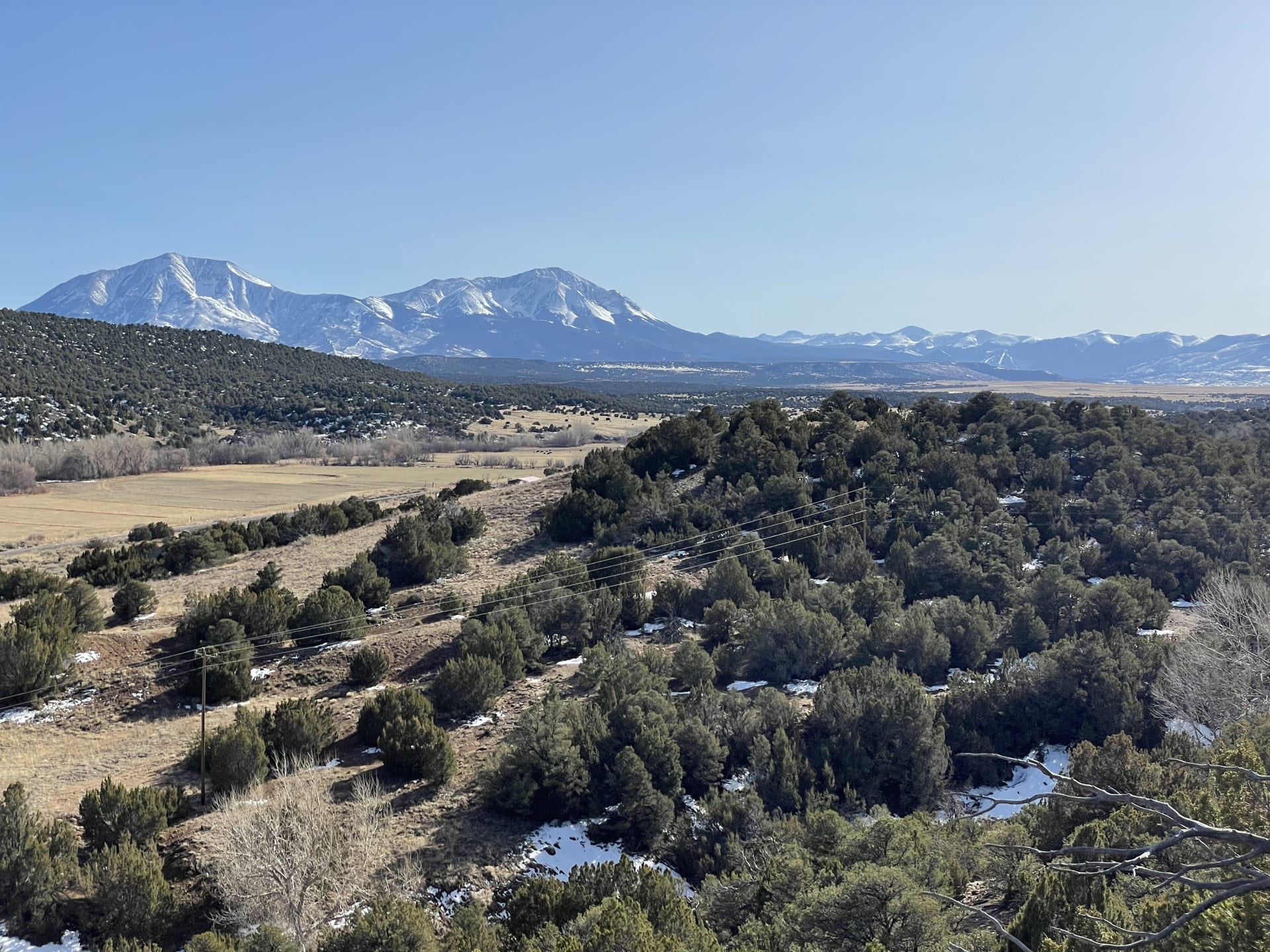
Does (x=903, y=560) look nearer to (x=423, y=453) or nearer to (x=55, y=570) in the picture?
(x=55, y=570)

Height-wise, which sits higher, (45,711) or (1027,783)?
(45,711)

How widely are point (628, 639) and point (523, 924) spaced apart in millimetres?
11177

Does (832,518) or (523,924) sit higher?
(832,518)

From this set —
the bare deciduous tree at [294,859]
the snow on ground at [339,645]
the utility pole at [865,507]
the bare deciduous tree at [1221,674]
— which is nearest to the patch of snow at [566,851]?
the bare deciduous tree at [294,859]

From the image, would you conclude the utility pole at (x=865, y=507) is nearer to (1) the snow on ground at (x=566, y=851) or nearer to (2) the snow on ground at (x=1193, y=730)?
(2) the snow on ground at (x=1193, y=730)

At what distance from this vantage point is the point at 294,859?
33.3 ft

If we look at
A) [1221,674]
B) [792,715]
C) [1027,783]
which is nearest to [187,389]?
[792,715]

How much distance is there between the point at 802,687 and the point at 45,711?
15647 millimetres

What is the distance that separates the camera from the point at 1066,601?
2245cm

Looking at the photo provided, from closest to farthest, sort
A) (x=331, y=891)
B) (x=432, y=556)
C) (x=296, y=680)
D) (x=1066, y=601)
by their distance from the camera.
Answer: (x=331, y=891) < (x=296, y=680) < (x=1066, y=601) < (x=432, y=556)

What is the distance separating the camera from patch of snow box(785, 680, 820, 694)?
18672mm

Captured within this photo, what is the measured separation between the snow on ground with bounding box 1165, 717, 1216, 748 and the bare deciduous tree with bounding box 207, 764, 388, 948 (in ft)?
48.2

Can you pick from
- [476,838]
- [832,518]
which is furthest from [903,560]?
[476,838]

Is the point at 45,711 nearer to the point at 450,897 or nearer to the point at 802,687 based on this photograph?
the point at 450,897
